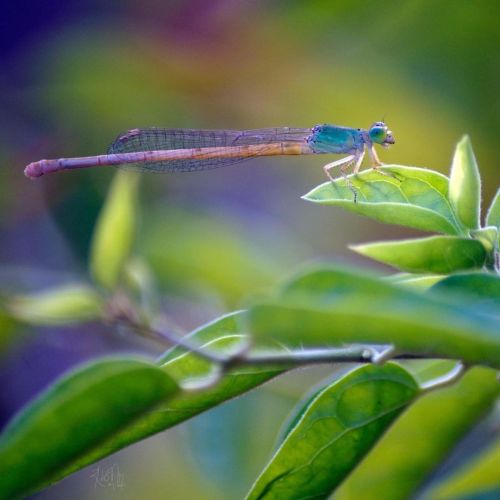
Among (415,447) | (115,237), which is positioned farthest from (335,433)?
(115,237)

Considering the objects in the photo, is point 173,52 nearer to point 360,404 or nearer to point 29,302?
point 29,302

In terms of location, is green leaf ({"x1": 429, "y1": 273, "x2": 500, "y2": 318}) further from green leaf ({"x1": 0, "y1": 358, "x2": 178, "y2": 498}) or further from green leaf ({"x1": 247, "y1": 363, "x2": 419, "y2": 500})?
green leaf ({"x1": 0, "y1": 358, "x2": 178, "y2": 498})

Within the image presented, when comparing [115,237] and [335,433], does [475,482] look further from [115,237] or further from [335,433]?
[115,237]

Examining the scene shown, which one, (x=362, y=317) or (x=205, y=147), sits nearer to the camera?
(x=362, y=317)

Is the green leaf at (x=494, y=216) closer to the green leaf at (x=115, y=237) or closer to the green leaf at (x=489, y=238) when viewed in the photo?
the green leaf at (x=489, y=238)

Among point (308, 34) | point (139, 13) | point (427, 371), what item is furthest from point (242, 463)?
point (139, 13)

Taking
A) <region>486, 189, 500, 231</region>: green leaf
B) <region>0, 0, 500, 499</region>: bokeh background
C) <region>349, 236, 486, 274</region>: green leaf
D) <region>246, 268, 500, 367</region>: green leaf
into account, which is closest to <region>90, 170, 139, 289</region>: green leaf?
<region>0, 0, 500, 499</region>: bokeh background

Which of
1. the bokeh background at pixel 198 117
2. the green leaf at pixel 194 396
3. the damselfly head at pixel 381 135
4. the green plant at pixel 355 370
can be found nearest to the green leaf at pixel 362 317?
the green plant at pixel 355 370
